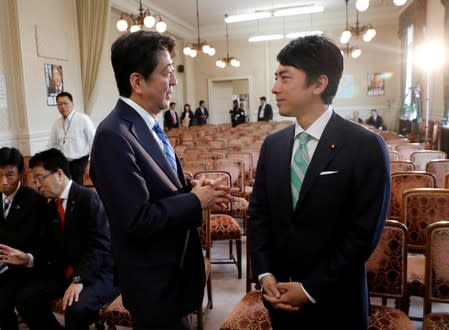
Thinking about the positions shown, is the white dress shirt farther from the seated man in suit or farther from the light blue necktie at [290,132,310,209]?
the light blue necktie at [290,132,310,209]

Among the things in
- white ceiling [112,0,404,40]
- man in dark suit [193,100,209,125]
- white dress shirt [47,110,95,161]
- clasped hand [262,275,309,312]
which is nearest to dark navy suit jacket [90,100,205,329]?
clasped hand [262,275,309,312]

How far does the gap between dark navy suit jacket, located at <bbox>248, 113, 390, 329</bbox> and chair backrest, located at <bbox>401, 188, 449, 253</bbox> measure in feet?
5.10

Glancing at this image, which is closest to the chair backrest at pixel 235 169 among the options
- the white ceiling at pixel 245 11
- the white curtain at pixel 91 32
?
the white curtain at pixel 91 32

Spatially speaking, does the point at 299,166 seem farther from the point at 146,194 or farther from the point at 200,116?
the point at 200,116

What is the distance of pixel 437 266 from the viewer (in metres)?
1.92

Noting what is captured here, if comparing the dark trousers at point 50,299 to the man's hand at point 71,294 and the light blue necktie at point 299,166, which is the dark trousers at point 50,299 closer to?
the man's hand at point 71,294

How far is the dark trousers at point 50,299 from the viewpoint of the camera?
2062 millimetres

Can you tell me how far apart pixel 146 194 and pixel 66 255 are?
133 centimetres

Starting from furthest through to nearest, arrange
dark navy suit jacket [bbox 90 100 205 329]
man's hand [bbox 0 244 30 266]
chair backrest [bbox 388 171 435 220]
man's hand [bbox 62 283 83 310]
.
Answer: chair backrest [bbox 388 171 435 220]
man's hand [bbox 0 244 30 266]
man's hand [bbox 62 283 83 310]
dark navy suit jacket [bbox 90 100 205 329]

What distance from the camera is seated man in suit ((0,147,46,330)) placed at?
7.31ft

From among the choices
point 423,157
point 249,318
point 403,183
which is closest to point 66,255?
point 249,318

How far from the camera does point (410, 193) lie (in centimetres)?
274

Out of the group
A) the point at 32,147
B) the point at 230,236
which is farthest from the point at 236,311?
the point at 32,147

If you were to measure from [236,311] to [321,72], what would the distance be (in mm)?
1194
